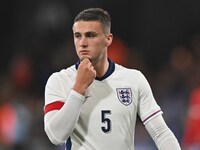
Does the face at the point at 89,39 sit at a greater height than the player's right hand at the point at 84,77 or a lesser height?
greater

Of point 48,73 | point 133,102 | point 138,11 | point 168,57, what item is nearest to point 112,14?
point 138,11

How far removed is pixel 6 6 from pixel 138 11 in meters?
2.18

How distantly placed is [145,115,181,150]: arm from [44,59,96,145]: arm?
21.9 inches

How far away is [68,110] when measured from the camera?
14.1 feet

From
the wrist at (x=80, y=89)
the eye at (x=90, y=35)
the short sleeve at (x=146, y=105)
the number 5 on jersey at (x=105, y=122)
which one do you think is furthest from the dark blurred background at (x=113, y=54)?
the wrist at (x=80, y=89)

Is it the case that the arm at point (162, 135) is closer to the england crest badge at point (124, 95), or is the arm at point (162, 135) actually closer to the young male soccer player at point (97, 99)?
the young male soccer player at point (97, 99)

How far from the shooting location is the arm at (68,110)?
4289mm

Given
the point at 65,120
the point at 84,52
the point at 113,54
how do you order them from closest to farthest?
the point at 65,120 < the point at 84,52 < the point at 113,54

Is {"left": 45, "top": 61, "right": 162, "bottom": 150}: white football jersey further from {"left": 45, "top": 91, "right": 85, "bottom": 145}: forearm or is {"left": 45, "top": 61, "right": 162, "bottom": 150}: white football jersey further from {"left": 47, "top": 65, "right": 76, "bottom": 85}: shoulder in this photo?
{"left": 45, "top": 91, "right": 85, "bottom": 145}: forearm

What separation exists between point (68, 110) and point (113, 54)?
5.82 m

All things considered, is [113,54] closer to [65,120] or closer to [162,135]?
[162,135]

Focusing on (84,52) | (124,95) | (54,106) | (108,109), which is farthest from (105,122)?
(84,52)

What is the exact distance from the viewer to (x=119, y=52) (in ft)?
33.6

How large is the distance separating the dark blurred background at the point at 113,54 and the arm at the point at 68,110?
3597mm
